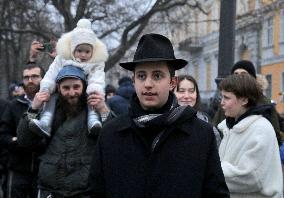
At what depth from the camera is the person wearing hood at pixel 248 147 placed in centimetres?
384

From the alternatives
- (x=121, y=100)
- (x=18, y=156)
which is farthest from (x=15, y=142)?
(x=121, y=100)

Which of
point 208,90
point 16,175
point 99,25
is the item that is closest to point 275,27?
point 208,90

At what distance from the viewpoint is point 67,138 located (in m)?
4.06

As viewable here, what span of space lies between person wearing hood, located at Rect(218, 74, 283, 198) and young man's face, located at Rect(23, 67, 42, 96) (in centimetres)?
193

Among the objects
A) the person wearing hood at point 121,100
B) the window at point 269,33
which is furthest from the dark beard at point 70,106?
the window at point 269,33

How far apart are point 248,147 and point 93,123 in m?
1.20

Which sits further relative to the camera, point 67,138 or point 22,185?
point 22,185

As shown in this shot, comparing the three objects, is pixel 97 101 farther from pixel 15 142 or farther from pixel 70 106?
pixel 15 142

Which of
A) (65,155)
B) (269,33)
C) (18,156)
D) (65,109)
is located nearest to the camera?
(65,155)

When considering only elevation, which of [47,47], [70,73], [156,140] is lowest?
[156,140]

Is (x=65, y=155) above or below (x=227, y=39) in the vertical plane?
below

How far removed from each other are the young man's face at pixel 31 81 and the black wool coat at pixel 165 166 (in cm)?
246

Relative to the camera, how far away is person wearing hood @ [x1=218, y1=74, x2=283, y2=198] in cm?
384

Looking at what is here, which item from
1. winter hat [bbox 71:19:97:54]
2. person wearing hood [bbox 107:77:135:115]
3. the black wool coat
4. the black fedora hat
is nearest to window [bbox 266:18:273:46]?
person wearing hood [bbox 107:77:135:115]
